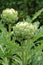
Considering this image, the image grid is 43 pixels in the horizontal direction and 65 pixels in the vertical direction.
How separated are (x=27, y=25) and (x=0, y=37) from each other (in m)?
0.16

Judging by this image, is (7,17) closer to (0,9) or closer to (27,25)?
(27,25)

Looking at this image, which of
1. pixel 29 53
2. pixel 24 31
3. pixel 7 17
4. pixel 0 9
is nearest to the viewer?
pixel 24 31

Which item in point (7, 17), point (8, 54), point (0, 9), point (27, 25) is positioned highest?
point (0, 9)

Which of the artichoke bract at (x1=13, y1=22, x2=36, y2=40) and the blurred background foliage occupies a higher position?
the blurred background foliage

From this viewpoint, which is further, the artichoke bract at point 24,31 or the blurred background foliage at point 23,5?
the blurred background foliage at point 23,5

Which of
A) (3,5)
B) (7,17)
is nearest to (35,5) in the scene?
(3,5)

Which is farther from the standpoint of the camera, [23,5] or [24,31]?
[23,5]

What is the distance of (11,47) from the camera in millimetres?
1437

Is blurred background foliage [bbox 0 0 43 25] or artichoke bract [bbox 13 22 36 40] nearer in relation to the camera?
artichoke bract [bbox 13 22 36 40]

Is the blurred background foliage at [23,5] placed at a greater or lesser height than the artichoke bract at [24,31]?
greater

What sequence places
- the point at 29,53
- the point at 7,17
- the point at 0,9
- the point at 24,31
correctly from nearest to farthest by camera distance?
the point at 24,31
the point at 29,53
the point at 7,17
the point at 0,9

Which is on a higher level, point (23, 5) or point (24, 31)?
point (23, 5)

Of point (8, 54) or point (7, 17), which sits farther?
point (7, 17)

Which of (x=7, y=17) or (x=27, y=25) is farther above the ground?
(x=7, y=17)
